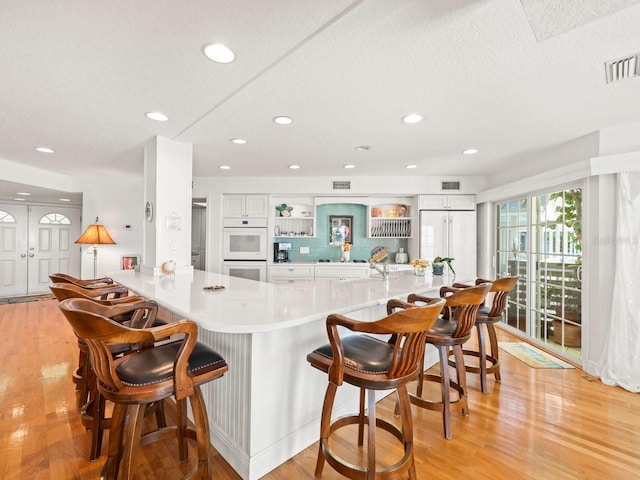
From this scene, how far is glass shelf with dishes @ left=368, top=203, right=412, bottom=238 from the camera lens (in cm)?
564

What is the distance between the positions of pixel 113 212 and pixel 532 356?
22.4 feet

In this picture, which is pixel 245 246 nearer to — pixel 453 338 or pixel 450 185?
pixel 450 185

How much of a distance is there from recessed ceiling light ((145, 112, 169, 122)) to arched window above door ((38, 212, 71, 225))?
642 cm

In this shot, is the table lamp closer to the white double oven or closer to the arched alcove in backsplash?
the white double oven

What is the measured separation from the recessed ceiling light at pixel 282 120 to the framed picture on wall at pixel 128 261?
396cm

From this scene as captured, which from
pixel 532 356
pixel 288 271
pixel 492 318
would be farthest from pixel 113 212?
pixel 532 356

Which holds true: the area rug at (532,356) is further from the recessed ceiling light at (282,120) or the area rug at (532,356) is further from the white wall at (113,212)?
the white wall at (113,212)

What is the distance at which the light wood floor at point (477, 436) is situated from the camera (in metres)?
1.70

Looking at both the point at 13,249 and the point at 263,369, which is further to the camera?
the point at 13,249

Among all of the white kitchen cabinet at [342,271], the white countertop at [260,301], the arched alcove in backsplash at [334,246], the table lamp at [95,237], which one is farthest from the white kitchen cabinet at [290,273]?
the table lamp at [95,237]

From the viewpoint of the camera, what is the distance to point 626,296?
2.76 m

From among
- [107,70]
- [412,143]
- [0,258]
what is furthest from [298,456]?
[0,258]

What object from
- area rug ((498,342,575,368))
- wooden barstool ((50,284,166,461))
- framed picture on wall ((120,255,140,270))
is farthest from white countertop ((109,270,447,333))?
framed picture on wall ((120,255,140,270))

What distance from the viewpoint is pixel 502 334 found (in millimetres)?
4320
